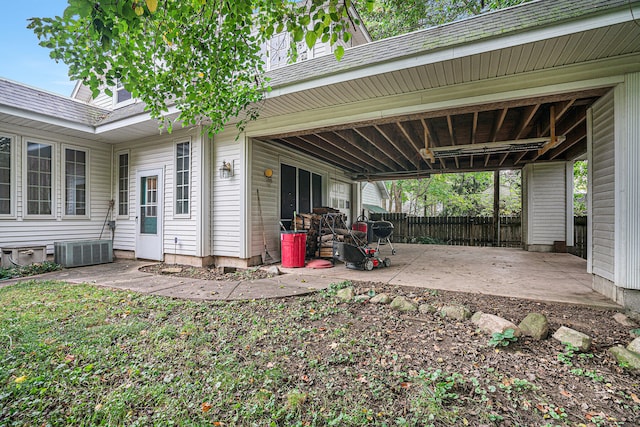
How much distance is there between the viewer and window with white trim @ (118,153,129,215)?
7227mm

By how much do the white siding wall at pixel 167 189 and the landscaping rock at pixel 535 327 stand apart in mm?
5584

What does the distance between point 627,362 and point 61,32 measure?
5.28 meters

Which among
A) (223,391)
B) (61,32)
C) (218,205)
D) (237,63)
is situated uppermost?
(237,63)

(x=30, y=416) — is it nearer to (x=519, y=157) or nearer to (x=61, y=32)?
(x=61, y=32)

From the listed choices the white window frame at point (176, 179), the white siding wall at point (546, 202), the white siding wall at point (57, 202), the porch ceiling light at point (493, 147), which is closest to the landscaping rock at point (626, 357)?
the porch ceiling light at point (493, 147)

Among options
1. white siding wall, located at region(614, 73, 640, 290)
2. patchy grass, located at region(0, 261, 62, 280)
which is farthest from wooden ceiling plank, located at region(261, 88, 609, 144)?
patchy grass, located at region(0, 261, 62, 280)

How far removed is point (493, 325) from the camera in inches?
105

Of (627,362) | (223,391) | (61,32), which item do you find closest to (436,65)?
(627,362)

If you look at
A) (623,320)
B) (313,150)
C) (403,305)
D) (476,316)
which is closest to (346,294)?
(403,305)

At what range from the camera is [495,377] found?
1994 mm

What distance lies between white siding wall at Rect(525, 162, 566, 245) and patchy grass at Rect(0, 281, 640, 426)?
7421 mm

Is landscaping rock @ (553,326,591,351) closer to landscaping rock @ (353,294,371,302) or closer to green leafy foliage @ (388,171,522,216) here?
landscaping rock @ (353,294,371,302)

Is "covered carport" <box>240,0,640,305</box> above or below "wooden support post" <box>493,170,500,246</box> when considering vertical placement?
above

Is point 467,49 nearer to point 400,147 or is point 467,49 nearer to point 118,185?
point 400,147
